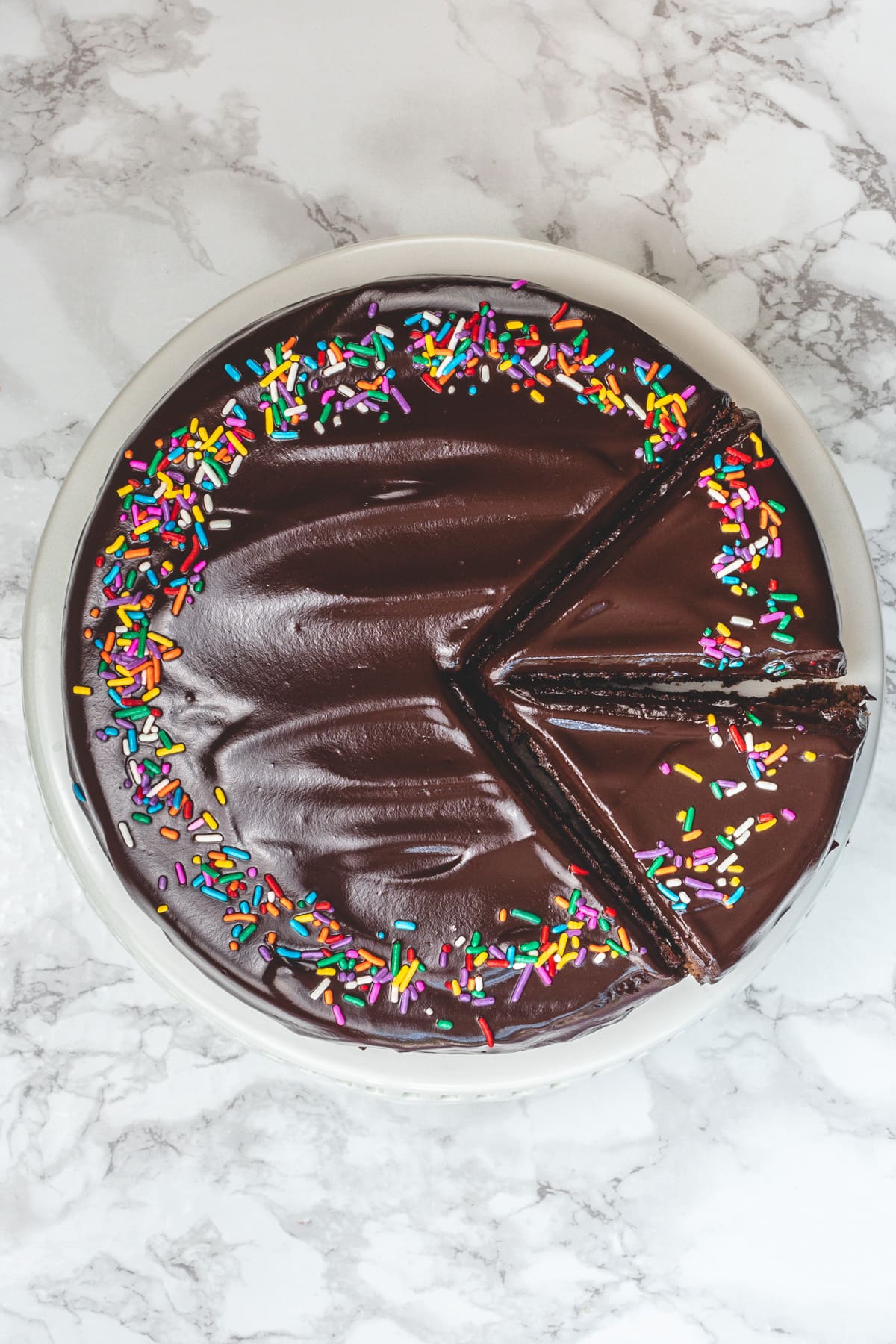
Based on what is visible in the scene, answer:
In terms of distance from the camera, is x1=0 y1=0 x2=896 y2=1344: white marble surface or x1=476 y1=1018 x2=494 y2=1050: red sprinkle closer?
x1=476 y1=1018 x2=494 y2=1050: red sprinkle

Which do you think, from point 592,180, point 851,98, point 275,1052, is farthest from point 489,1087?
point 851,98

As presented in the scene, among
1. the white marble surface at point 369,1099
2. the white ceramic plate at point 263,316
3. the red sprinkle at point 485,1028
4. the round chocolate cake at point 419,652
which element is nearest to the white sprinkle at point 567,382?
the round chocolate cake at point 419,652

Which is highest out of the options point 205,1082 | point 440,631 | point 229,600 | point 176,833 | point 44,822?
point 440,631

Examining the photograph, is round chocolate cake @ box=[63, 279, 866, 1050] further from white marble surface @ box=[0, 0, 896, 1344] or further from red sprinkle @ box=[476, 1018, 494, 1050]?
white marble surface @ box=[0, 0, 896, 1344]

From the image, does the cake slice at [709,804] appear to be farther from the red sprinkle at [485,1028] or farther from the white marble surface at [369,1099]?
the white marble surface at [369,1099]

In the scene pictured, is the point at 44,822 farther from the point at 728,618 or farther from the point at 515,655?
the point at 728,618

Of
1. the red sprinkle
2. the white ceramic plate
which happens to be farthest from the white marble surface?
the red sprinkle
